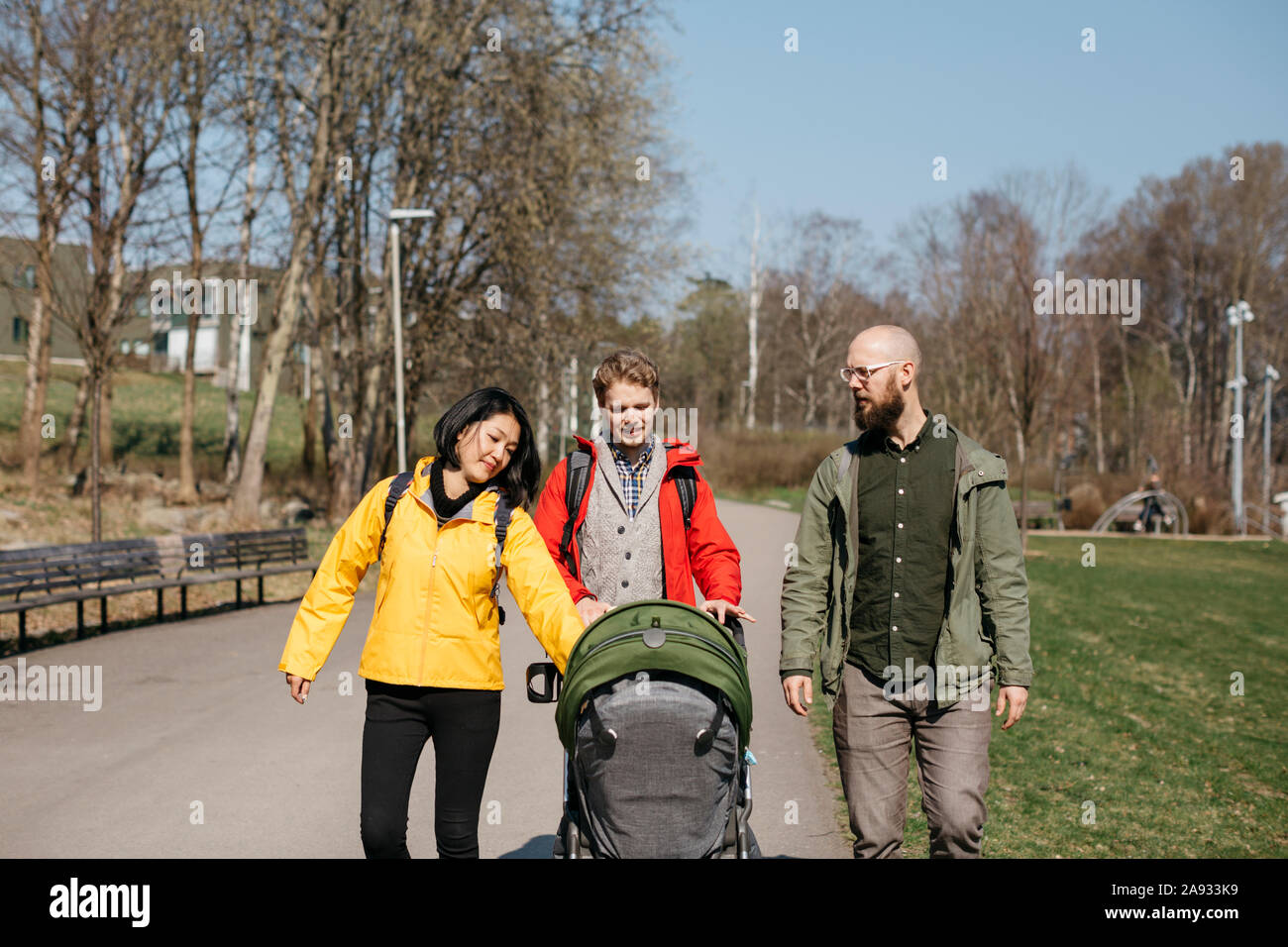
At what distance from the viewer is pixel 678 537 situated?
433 cm

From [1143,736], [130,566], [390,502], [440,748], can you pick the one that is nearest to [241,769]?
[440,748]

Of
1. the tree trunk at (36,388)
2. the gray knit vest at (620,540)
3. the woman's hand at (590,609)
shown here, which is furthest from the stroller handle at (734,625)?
the tree trunk at (36,388)

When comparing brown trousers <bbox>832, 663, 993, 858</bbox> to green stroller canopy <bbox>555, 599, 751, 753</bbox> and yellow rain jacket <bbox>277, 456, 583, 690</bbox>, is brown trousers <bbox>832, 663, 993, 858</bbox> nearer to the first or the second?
green stroller canopy <bbox>555, 599, 751, 753</bbox>

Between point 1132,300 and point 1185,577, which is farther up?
point 1132,300

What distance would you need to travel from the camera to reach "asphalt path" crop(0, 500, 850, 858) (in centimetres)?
565

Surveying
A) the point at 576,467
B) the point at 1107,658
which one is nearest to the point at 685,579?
the point at 576,467

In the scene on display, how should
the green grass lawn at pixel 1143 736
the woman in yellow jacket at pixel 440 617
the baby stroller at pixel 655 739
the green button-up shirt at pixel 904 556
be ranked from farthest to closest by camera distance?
1. the green grass lawn at pixel 1143 736
2. the green button-up shirt at pixel 904 556
3. the woman in yellow jacket at pixel 440 617
4. the baby stroller at pixel 655 739

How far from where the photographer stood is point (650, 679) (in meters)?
3.48

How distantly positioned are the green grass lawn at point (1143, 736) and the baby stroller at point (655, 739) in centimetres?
248

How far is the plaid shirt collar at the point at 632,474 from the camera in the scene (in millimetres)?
4336

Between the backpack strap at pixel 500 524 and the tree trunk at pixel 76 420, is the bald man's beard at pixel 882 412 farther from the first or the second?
the tree trunk at pixel 76 420

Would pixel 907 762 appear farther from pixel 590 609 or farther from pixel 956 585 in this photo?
pixel 590 609
